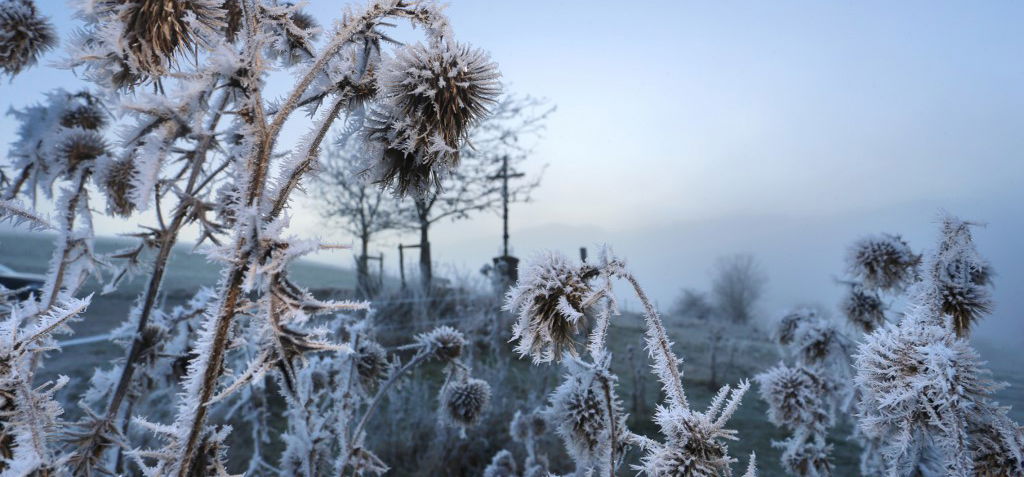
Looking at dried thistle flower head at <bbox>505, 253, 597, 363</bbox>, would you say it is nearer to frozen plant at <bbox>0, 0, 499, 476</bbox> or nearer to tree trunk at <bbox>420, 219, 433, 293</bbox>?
frozen plant at <bbox>0, 0, 499, 476</bbox>

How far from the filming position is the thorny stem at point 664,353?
88 cm

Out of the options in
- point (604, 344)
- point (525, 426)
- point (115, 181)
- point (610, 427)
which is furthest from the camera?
point (525, 426)

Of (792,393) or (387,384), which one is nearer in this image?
(387,384)

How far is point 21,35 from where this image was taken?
70.6 inches

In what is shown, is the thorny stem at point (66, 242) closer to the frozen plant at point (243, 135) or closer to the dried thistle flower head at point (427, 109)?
the frozen plant at point (243, 135)

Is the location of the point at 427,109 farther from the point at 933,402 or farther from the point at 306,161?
the point at 933,402

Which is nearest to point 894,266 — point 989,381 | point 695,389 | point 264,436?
point 989,381

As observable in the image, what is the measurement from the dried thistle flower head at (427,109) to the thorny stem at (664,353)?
1.27 feet

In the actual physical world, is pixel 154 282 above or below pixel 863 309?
A: above

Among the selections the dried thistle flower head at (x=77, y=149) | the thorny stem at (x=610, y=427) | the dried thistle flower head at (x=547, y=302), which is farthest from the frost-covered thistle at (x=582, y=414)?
the dried thistle flower head at (x=77, y=149)

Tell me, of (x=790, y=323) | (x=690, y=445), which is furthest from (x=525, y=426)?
(x=690, y=445)

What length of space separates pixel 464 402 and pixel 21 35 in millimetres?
2051

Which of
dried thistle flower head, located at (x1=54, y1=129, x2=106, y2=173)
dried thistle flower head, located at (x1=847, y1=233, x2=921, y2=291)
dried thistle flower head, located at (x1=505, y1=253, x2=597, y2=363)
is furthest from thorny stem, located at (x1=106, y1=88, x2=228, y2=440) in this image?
dried thistle flower head, located at (x1=847, y1=233, x2=921, y2=291)

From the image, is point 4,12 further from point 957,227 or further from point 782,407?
point 782,407
